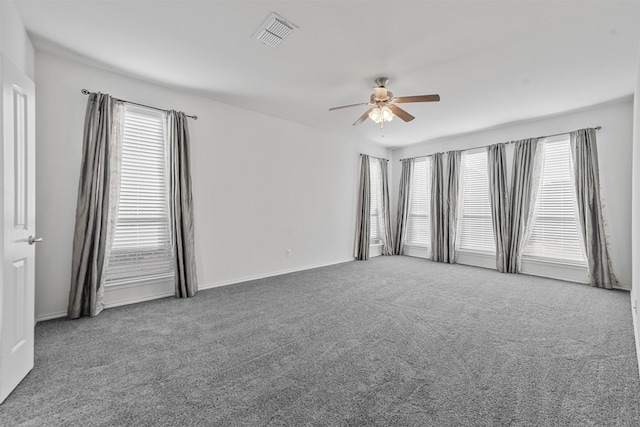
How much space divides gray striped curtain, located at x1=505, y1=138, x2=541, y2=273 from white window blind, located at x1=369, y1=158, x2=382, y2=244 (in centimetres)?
269

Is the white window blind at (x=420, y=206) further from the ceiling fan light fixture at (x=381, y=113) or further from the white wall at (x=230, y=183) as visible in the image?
the ceiling fan light fixture at (x=381, y=113)

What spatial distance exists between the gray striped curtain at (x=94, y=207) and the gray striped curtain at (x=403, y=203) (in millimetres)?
5791

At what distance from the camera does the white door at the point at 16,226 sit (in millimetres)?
Answer: 1683

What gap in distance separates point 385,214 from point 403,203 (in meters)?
0.55

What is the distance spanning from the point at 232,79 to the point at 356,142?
3465mm

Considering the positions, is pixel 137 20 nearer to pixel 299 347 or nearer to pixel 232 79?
pixel 232 79

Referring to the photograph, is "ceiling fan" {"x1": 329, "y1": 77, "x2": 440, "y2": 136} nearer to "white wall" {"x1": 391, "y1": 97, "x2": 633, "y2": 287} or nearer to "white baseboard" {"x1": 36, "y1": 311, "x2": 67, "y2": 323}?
"white wall" {"x1": 391, "y1": 97, "x2": 633, "y2": 287}

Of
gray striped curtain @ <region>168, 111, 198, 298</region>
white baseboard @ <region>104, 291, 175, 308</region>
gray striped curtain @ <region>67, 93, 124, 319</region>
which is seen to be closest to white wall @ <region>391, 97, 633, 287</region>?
gray striped curtain @ <region>168, 111, 198, 298</region>

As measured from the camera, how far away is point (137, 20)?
7.72 feet

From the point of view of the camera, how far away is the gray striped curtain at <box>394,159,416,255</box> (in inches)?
268

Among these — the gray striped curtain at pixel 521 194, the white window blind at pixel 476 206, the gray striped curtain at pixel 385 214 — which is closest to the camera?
the gray striped curtain at pixel 521 194

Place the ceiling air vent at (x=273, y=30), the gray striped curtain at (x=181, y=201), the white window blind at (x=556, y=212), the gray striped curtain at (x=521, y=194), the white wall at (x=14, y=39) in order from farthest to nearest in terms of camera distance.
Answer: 1. the gray striped curtain at (x=521, y=194)
2. the white window blind at (x=556, y=212)
3. the gray striped curtain at (x=181, y=201)
4. the ceiling air vent at (x=273, y=30)
5. the white wall at (x=14, y=39)

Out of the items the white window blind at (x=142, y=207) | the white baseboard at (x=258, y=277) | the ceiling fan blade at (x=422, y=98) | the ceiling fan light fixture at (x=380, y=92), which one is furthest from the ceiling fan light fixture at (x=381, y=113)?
the white baseboard at (x=258, y=277)

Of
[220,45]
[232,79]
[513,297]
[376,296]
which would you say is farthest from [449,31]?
[513,297]
